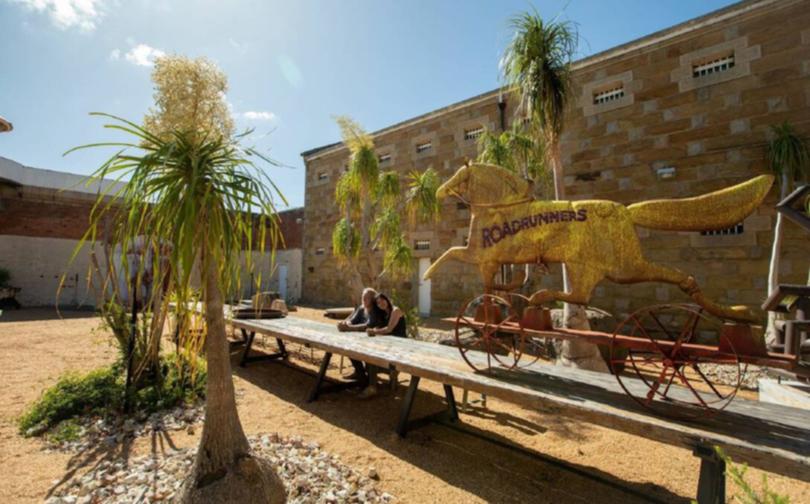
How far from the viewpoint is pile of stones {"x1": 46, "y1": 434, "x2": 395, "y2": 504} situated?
2.69 m

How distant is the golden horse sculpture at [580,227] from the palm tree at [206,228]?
179cm

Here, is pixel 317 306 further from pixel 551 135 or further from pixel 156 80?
pixel 156 80

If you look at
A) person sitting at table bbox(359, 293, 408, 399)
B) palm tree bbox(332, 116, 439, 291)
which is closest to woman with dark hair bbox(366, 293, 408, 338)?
person sitting at table bbox(359, 293, 408, 399)

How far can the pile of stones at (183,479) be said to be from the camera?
2688mm

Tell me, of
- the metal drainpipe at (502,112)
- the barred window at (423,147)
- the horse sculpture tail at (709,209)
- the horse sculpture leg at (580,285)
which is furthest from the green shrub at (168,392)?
the barred window at (423,147)

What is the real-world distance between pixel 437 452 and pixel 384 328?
2056 mm

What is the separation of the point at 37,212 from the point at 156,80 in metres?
16.2

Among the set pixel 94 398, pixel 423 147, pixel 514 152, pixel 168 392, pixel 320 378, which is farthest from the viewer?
pixel 423 147

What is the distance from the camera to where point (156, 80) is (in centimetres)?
272

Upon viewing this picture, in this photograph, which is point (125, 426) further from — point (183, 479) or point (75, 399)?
point (183, 479)

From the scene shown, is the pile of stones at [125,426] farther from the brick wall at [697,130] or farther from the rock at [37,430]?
the brick wall at [697,130]

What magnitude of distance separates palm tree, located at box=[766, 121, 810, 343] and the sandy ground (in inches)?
189

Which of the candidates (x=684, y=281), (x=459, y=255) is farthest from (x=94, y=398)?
(x=684, y=281)

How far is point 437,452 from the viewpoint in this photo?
11.6ft
